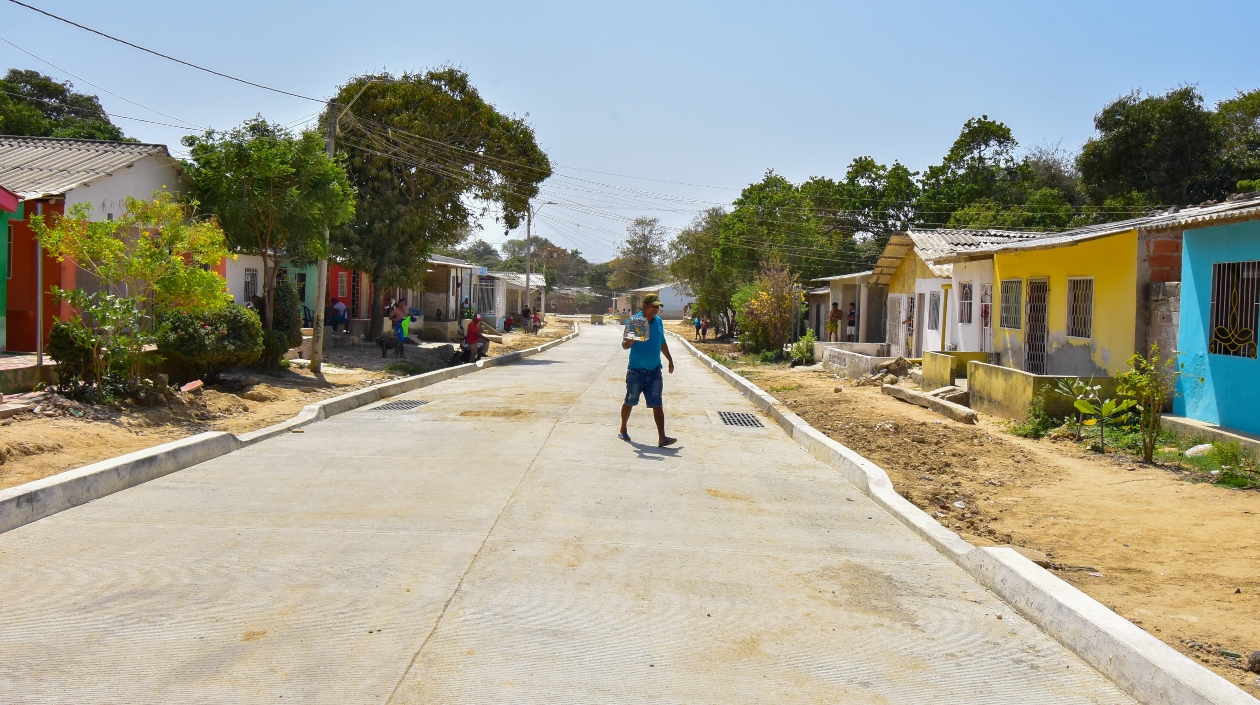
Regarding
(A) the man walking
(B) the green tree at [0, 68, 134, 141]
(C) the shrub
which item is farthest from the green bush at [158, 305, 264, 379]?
(B) the green tree at [0, 68, 134, 141]

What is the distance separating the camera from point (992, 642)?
4.71 meters

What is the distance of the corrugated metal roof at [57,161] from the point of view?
560 inches

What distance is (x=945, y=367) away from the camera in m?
18.3

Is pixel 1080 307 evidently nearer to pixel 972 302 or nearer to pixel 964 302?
pixel 972 302

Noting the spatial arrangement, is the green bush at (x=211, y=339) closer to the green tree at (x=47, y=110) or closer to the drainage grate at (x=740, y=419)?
the drainage grate at (x=740, y=419)

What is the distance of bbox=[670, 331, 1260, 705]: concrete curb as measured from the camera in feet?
12.7

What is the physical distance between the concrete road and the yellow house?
771cm

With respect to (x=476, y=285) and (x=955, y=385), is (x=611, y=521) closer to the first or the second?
(x=955, y=385)

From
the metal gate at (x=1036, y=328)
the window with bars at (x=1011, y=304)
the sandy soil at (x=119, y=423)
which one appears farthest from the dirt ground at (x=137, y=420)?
the window with bars at (x=1011, y=304)

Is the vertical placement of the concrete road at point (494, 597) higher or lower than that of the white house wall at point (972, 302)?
lower

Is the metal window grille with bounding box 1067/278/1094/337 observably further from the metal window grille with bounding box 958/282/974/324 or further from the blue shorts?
the blue shorts

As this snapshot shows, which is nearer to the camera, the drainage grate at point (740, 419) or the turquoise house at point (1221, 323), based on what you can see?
the turquoise house at point (1221, 323)

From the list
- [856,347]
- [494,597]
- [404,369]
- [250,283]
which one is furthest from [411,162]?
[494,597]

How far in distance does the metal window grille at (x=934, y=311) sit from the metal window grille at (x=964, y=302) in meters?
1.75
